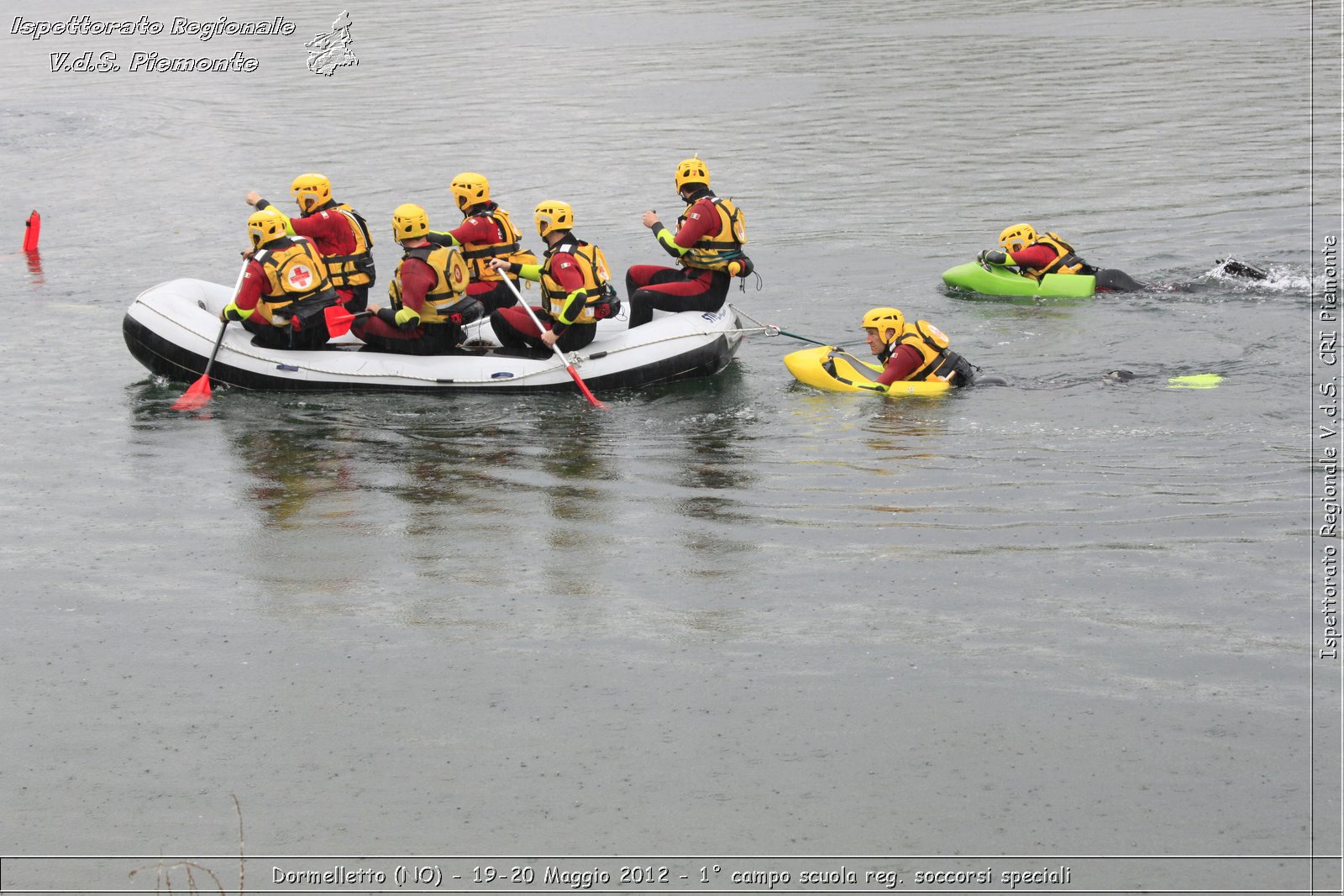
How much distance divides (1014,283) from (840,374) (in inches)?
155

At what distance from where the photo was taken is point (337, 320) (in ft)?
42.1

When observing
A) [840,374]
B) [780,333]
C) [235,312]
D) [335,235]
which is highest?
[335,235]

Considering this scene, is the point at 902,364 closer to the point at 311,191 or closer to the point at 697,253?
the point at 697,253

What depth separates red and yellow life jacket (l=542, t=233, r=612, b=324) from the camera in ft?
40.4

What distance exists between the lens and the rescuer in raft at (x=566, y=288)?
40.3ft

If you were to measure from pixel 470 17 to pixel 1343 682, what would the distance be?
1535 inches

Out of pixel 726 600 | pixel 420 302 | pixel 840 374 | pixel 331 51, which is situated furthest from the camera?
pixel 331 51

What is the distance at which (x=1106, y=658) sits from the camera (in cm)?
745

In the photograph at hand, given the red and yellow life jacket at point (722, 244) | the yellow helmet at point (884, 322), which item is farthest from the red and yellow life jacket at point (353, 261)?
the yellow helmet at point (884, 322)

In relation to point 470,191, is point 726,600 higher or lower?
lower

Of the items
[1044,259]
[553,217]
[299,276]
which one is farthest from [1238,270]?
[299,276]

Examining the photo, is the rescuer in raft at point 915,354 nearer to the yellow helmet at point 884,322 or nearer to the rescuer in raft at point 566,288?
the yellow helmet at point 884,322

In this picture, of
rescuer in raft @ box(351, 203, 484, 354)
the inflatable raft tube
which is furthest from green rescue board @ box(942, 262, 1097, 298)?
rescuer in raft @ box(351, 203, 484, 354)

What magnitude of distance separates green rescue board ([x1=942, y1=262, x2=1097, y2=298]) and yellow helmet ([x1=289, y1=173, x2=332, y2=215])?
268 inches
